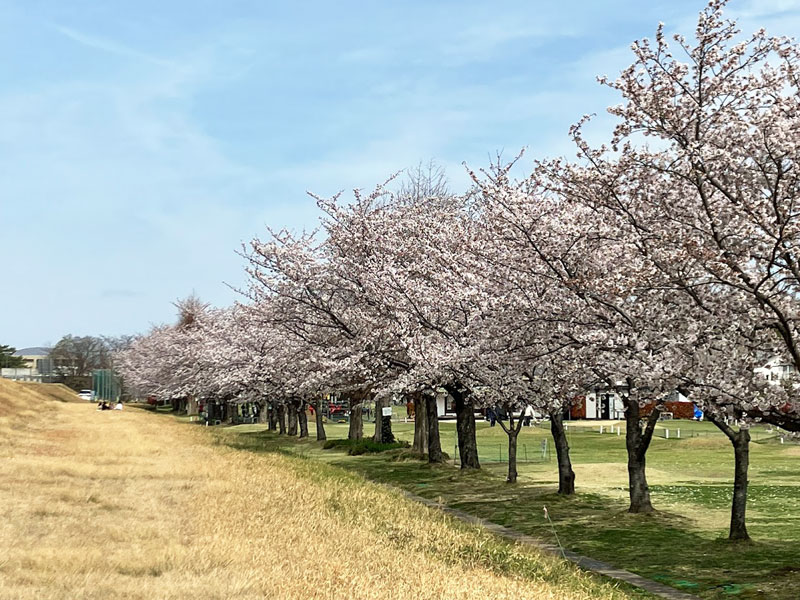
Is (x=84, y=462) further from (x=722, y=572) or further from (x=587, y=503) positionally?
(x=722, y=572)

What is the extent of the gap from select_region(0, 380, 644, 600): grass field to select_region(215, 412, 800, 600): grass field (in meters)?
1.95

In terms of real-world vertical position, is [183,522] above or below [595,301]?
below

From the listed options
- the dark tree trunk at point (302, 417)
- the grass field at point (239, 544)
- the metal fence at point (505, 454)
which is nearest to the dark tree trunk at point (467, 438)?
the metal fence at point (505, 454)

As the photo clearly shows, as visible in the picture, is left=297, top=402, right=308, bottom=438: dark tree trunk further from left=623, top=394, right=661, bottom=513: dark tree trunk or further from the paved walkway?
left=623, top=394, right=661, bottom=513: dark tree trunk

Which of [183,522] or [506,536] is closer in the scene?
[183,522]

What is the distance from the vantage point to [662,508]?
20.7m

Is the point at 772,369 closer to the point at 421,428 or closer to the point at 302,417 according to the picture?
the point at 421,428

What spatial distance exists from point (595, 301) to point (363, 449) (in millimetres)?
26564

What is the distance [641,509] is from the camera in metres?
19.1

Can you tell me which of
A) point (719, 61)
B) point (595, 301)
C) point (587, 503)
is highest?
point (719, 61)

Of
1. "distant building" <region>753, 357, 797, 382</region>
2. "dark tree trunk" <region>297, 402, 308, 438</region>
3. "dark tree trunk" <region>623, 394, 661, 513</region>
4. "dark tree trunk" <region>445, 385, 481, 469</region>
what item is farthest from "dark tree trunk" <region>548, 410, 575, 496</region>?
"dark tree trunk" <region>297, 402, 308, 438</region>

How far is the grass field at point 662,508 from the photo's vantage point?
44.1ft

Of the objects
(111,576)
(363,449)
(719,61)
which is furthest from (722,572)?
(363,449)

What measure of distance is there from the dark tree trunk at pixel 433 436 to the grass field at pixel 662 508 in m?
0.69
